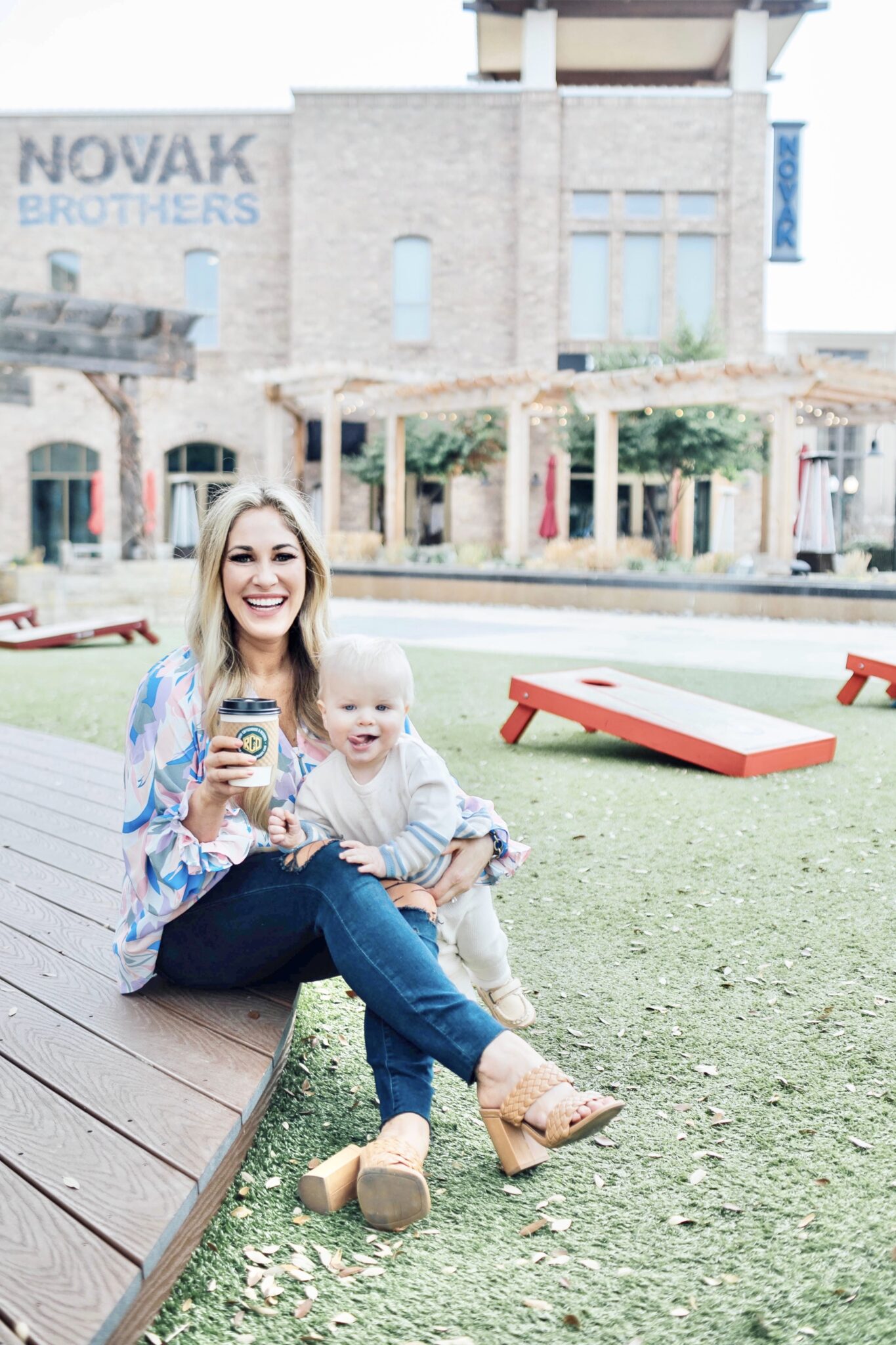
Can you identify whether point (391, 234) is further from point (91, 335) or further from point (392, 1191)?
point (392, 1191)

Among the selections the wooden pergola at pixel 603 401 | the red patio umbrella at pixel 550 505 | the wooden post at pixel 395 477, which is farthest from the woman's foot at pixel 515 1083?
the red patio umbrella at pixel 550 505

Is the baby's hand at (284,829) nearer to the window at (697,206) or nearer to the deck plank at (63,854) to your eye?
the deck plank at (63,854)

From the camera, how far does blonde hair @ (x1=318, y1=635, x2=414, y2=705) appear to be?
2.37 metres

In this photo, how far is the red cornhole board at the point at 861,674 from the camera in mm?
7711

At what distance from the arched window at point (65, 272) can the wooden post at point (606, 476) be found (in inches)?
532

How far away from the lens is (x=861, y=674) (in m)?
8.02

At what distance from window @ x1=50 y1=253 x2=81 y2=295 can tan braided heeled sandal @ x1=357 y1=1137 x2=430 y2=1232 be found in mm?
26922

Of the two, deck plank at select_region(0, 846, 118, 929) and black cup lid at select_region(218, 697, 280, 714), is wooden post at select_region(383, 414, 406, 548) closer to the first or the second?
deck plank at select_region(0, 846, 118, 929)

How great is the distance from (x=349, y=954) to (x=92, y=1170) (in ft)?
1.94

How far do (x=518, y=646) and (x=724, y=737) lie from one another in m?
5.81

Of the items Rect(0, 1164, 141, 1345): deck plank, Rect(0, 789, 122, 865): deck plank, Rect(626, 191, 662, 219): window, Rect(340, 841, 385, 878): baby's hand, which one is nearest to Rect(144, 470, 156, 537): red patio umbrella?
Rect(626, 191, 662, 219): window

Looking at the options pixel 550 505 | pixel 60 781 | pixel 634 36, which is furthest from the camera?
pixel 634 36

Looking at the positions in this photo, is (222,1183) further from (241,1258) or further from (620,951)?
(620,951)

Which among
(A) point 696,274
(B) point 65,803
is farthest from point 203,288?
(B) point 65,803
